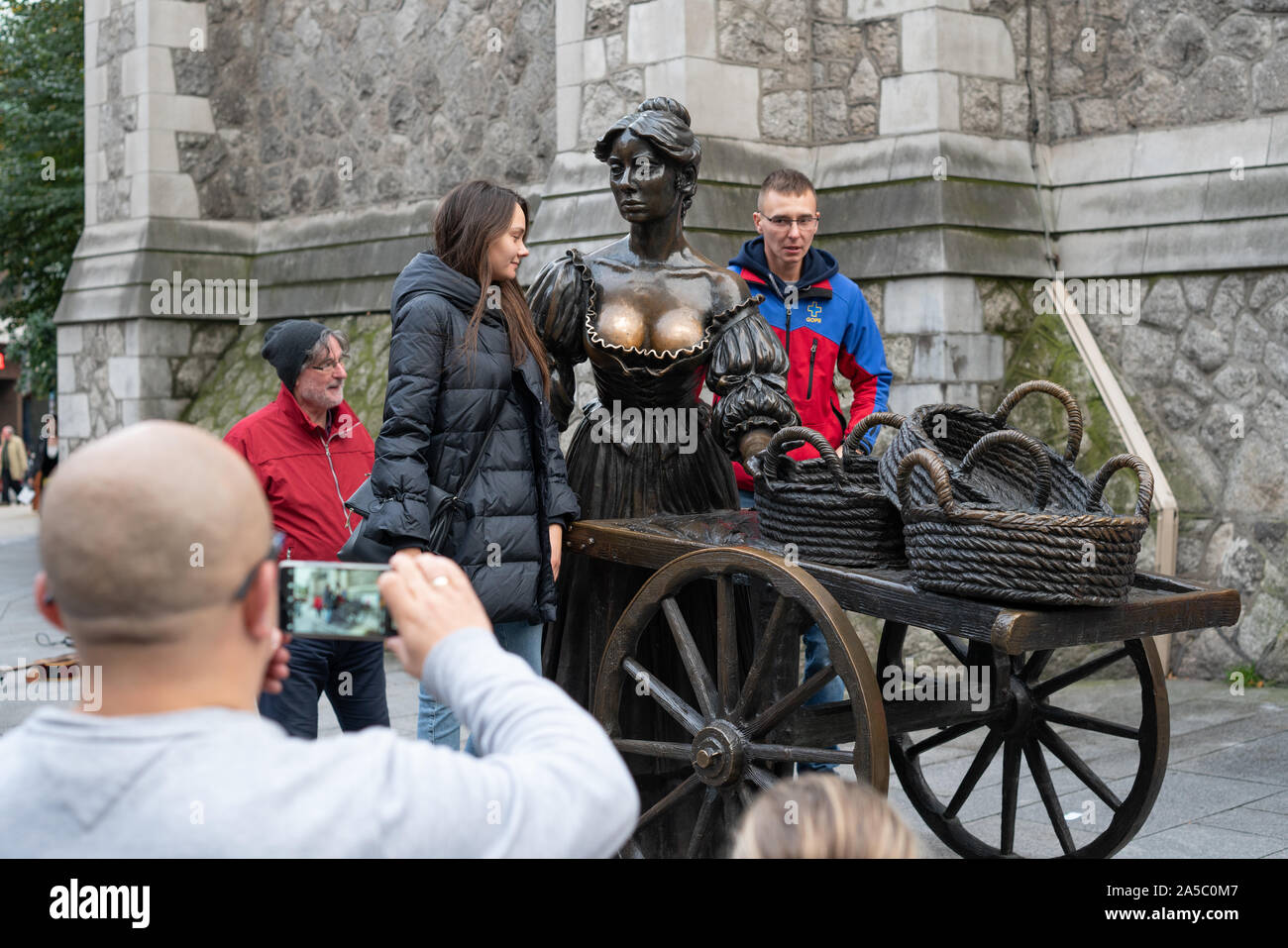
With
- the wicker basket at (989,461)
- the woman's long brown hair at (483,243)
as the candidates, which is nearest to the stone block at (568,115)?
the woman's long brown hair at (483,243)

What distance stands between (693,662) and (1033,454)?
2.95 ft

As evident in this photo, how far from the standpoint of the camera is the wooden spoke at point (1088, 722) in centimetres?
377

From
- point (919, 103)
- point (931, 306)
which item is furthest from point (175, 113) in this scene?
point (931, 306)

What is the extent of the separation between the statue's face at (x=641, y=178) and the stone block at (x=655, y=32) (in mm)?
3380

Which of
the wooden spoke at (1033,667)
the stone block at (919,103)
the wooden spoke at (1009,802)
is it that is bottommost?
the wooden spoke at (1009,802)

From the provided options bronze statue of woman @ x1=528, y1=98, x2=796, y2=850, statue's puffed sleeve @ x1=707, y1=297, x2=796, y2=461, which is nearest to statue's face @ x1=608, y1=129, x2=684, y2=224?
bronze statue of woman @ x1=528, y1=98, x2=796, y2=850

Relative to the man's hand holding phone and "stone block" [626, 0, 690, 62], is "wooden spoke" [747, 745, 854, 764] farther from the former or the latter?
"stone block" [626, 0, 690, 62]

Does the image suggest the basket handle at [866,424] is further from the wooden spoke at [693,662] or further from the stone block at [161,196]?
the stone block at [161,196]

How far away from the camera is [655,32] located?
23.8ft

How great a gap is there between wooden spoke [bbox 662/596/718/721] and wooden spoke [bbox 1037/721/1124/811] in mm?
1016

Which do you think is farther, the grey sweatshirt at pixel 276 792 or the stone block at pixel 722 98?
the stone block at pixel 722 98

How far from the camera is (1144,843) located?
170 inches

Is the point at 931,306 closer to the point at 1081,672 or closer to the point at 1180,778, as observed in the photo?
the point at 1180,778
